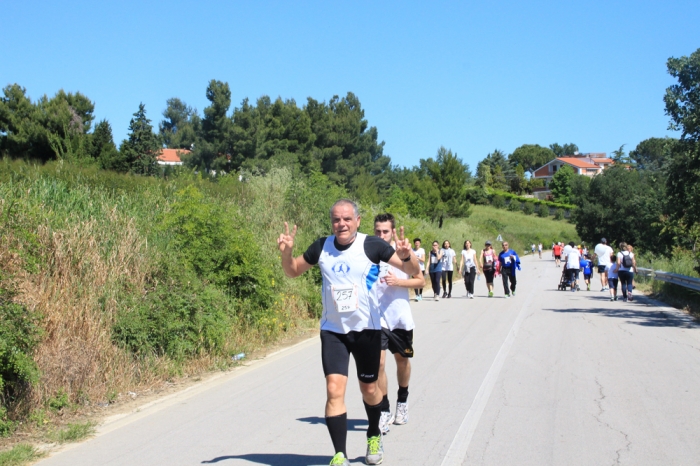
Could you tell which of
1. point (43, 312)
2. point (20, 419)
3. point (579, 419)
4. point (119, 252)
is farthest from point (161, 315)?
point (579, 419)

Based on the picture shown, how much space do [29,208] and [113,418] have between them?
291 cm

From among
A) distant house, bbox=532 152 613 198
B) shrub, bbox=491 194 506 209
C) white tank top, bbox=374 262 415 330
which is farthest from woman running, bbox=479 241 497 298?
distant house, bbox=532 152 613 198

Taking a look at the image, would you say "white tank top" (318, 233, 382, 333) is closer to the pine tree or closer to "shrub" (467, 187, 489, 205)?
the pine tree

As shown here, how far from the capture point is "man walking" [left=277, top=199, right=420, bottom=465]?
5160mm

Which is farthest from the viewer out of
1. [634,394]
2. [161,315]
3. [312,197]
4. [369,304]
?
[312,197]

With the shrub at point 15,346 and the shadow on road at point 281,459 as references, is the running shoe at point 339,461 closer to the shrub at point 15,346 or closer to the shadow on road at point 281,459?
the shadow on road at point 281,459

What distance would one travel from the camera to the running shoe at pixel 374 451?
18.1ft

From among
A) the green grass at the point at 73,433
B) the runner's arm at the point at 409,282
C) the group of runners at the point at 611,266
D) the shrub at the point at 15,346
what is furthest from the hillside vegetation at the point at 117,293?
the group of runners at the point at 611,266

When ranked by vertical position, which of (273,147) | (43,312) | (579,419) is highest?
(273,147)

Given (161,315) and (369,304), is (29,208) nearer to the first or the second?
(161,315)

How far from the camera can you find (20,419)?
6922 mm

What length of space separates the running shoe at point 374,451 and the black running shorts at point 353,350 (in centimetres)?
51

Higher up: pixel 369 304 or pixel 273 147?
pixel 273 147

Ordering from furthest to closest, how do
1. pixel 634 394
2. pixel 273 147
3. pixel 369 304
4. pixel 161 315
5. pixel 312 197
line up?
pixel 273 147 < pixel 312 197 < pixel 161 315 < pixel 634 394 < pixel 369 304
